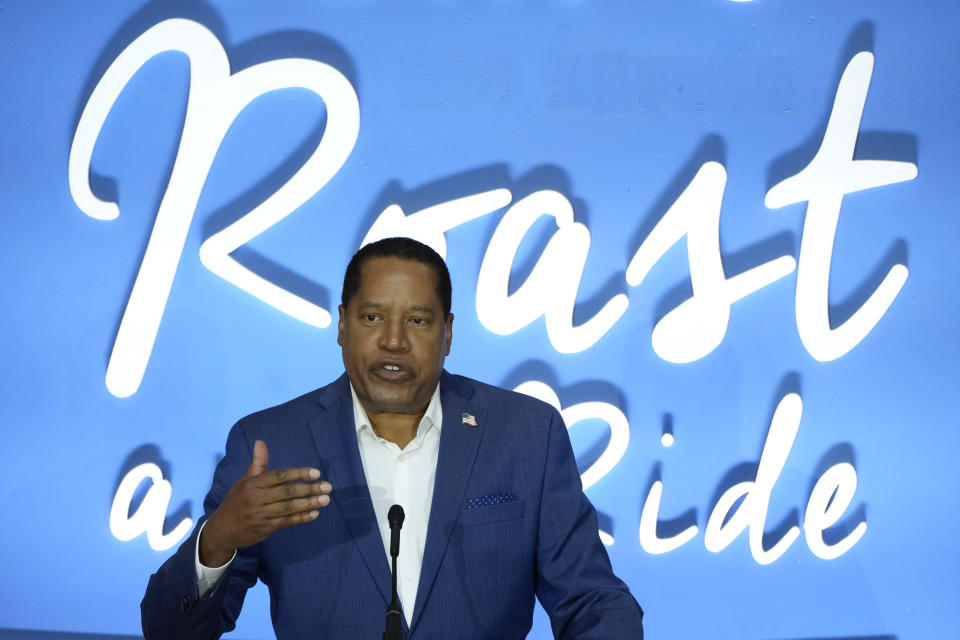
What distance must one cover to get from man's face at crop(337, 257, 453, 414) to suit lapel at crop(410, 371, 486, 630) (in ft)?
0.26

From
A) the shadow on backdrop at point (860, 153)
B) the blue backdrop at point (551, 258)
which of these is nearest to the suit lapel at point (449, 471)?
the blue backdrop at point (551, 258)

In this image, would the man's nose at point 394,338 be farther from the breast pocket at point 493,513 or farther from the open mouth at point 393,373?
the breast pocket at point 493,513

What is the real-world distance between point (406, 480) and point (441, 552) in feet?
0.66

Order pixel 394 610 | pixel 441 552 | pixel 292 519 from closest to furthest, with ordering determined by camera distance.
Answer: pixel 394 610 < pixel 292 519 < pixel 441 552

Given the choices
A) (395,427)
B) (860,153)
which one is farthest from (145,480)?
(860,153)

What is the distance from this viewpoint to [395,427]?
6.39 ft

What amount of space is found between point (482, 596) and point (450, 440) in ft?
1.02

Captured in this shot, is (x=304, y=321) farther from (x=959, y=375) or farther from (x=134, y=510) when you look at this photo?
(x=959, y=375)

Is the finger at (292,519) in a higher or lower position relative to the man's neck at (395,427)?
lower

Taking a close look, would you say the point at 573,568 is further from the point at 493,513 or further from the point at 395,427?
the point at 395,427

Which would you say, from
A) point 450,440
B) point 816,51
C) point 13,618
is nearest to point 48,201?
point 13,618

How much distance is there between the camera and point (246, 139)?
3223 millimetres

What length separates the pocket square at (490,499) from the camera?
1784 millimetres

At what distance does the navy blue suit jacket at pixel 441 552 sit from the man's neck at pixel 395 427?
Result: 0.08 meters
